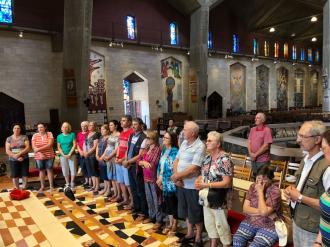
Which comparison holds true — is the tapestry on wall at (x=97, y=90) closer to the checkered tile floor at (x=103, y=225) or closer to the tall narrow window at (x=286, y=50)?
the checkered tile floor at (x=103, y=225)

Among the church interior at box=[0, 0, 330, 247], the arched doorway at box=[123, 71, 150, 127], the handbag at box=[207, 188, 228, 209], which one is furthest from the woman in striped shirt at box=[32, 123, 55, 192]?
the arched doorway at box=[123, 71, 150, 127]

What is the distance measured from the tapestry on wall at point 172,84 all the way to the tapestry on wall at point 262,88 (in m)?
9.21

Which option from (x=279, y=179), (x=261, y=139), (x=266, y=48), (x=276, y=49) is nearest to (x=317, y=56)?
(x=276, y=49)

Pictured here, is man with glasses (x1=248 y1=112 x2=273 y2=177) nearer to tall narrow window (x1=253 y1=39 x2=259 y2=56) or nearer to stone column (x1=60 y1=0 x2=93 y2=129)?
stone column (x1=60 y1=0 x2=93 y2=129)

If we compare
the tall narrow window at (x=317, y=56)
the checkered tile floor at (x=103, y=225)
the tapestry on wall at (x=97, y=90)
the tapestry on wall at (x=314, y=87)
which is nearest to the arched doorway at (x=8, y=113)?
the tapestry on wall at (x=97, y=90)

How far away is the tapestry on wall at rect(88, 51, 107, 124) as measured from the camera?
58.5ft

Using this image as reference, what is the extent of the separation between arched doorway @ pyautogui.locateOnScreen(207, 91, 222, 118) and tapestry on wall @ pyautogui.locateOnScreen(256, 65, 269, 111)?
508 centimetres

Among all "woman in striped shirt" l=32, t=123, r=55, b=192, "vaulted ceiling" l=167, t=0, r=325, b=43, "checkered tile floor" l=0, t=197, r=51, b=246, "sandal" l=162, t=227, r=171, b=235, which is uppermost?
"vaulted ceiling" l=167, t=0, r=325, b=43

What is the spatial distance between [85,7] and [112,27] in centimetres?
508

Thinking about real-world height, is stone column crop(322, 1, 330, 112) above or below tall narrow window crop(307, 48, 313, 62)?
below

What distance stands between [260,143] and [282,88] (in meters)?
27.0

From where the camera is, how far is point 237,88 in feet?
85.4

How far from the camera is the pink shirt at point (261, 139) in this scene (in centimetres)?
527

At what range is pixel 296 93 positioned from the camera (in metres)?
31.9
